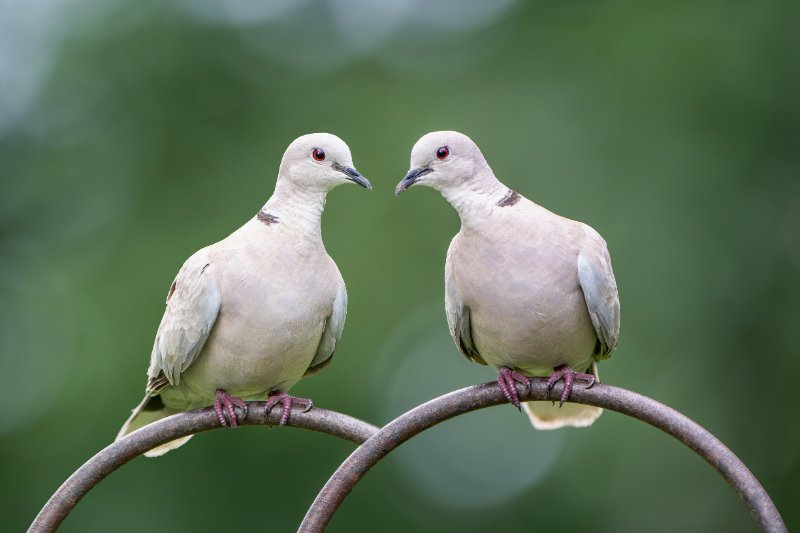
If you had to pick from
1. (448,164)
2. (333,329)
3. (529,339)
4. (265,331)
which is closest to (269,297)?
(265,331)

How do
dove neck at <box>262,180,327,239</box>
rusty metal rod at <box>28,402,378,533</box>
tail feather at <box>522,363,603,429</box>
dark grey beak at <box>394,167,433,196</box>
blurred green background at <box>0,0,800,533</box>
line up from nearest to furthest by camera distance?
rusty metal rod at <box>28,402,378,533</box> → dark grey beak at <box>394,167,433,196</box> → dove neck at <box>262,180,327,239</box> → tail feather at <box>522,363,603,429</box> → blurred green background at <box>0,0,800,533</box>

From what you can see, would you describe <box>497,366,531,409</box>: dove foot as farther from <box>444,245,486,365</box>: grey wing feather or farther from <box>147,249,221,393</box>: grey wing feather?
<box>147,249,221,393</box>: grey wing feather

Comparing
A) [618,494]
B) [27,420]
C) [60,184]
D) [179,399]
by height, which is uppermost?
[60,184]

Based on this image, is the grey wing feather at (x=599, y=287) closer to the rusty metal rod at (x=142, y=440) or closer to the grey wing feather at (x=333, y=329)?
the grey wing feather at (x=333, y=329)

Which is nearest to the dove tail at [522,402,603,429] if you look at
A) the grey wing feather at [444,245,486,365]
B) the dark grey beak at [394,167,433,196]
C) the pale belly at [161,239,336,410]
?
the grey wing feather at [444,245,486,365]

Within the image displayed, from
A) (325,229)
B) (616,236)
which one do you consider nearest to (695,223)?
(616,236)

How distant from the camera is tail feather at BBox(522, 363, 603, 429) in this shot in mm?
3977

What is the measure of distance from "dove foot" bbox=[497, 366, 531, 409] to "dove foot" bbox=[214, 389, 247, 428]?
31.0 inches

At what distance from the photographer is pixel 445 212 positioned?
10.2 meters

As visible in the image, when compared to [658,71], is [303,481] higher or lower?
lower

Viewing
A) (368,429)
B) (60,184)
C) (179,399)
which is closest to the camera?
(368,429)

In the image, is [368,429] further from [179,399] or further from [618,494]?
[618,494]

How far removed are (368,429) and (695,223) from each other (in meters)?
7.54

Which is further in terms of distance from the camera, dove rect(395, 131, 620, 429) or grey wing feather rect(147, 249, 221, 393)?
grey wing feather rect(147, 249, 221, 393)
